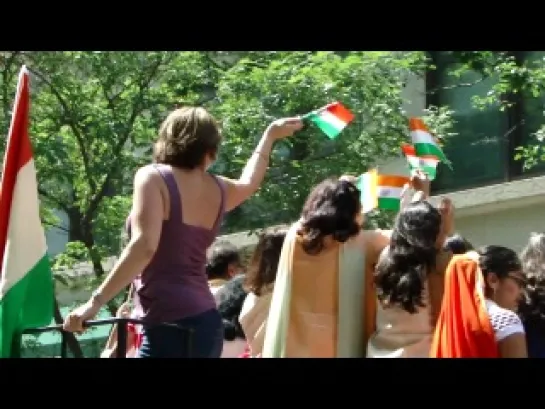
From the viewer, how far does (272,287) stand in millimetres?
6500

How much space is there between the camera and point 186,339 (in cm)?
517

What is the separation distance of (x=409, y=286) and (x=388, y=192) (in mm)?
1298

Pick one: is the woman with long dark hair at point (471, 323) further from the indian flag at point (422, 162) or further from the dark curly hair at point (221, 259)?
the dark curly hair at point (221, 259)

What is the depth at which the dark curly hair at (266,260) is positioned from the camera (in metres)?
6.46

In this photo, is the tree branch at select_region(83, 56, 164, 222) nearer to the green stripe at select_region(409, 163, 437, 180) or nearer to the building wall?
the green stripe at select_region(409, 163, 437, 180)

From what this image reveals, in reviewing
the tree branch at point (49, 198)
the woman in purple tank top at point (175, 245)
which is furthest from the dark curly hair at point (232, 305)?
the tree branch at point (49, 198)

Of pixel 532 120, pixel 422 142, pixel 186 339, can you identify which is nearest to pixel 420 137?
pixel 422 142

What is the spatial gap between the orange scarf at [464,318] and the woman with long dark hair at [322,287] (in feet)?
1.50

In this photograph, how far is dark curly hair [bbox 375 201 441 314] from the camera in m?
5.59

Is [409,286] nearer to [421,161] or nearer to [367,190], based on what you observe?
[367,190]

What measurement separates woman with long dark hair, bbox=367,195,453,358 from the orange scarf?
0.24 m

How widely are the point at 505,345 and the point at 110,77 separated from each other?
690 cm
